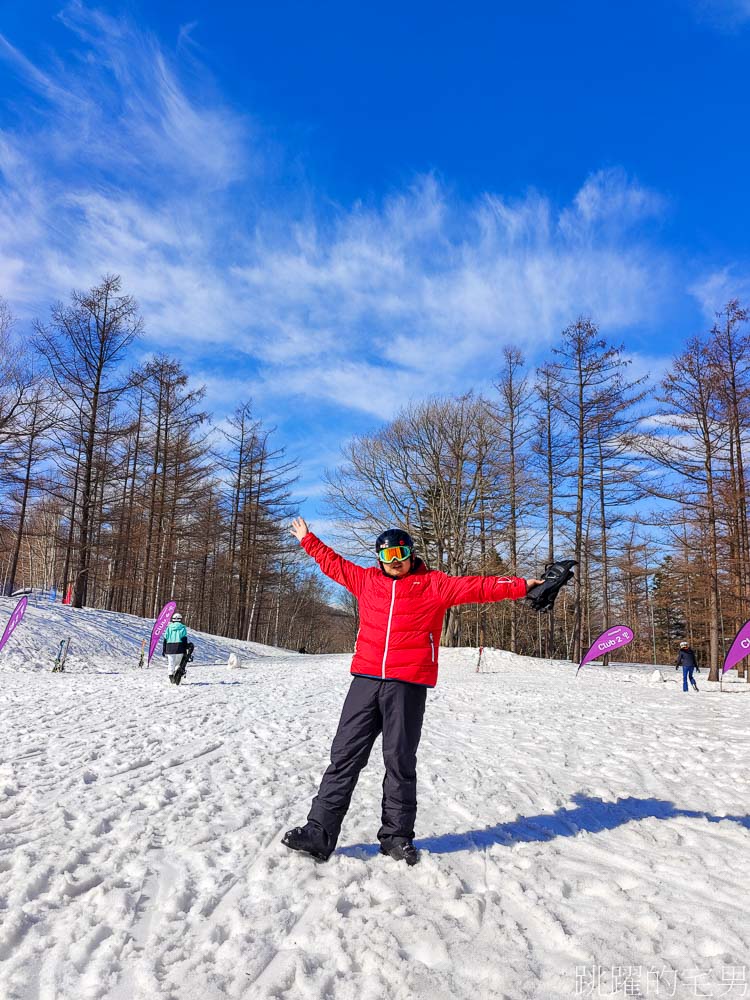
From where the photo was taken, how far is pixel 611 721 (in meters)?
10.2

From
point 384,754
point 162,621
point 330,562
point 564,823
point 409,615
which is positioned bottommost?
point 564,823

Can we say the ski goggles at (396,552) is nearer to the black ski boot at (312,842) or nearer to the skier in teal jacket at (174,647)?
the black ski boot at (312,842)

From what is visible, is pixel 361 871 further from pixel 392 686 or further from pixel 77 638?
pixel 77 638

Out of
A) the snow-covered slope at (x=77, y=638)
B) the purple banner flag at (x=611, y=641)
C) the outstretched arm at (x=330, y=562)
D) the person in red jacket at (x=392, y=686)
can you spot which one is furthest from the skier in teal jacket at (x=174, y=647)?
the purple banner flag at (x=611, y=641)

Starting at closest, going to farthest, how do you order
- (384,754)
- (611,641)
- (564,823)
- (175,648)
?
(384,754) → (564,823) → (175,648) → (611,641)

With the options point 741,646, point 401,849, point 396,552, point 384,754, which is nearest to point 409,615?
point 396,552

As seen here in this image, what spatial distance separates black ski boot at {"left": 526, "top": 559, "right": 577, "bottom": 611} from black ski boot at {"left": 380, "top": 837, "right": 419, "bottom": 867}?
1.70 metres

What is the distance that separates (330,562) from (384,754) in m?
1.36

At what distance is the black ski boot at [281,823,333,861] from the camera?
141 inches

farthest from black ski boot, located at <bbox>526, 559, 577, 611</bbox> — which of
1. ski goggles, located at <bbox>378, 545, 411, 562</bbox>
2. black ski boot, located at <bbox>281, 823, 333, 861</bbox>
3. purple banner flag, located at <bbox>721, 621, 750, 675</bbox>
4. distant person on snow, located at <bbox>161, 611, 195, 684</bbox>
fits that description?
purple banner flag, located at <bbox>721, 621, 750, 675</bbox>

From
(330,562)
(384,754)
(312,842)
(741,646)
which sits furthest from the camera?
(741,646)

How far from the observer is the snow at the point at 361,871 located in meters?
2.51

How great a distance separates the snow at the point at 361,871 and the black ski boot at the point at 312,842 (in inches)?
3.6

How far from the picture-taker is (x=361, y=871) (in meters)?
3.47
